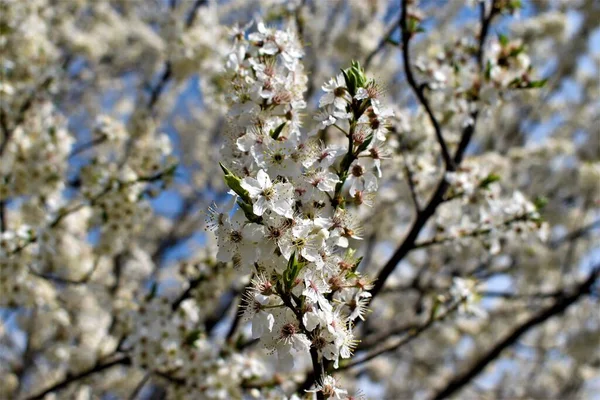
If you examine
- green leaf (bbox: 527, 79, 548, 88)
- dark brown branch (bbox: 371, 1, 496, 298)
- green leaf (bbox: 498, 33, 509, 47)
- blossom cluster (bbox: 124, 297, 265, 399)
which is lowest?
blossom cluster (bbox: 124, 297, 265, 399)

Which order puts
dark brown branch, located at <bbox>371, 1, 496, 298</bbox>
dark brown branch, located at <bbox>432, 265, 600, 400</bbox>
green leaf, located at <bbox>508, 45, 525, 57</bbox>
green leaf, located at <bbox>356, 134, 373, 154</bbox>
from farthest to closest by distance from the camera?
1. dark brown branch, located at <bbox>432, 265, 600, 400</bbox>
2. green leaf, located at <bbox>508, 45, 525, 57</bbox>
3. dark brown branch, located at <bbox>371, 1, 496, 298</bbox>
4. green leaf, located at <bbox>356, 134, 373, 154</bbox>

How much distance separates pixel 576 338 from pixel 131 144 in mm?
6639

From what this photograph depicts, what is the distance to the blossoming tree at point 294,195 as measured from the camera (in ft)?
6.08

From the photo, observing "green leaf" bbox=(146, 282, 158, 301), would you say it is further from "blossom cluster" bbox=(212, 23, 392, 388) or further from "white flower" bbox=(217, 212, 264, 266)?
"white flower" bbox=(217, 212, 264, 266)

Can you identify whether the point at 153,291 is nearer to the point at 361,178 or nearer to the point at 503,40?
the point at 361,178

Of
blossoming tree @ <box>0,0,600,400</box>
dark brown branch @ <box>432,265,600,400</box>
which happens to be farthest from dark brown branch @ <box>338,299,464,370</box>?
dark brown branch @ <box>432,265,600,400</box>

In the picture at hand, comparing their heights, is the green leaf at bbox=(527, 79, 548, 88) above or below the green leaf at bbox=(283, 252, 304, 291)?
above

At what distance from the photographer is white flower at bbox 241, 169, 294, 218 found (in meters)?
1.68

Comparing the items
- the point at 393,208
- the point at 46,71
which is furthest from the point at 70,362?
the point at 393,208

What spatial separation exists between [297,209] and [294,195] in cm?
6

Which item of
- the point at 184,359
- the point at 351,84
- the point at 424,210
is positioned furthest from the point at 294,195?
the point at 184,359

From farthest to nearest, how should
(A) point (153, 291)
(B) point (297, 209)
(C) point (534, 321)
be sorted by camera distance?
(C) point (534, 321) → (A) point (153, 291) → (B) point (297, 209)

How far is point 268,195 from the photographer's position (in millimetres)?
1716

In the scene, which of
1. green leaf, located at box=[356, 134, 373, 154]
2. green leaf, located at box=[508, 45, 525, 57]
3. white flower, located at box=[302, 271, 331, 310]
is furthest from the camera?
green leaf, located at box=[508, 45, 525, 57]
